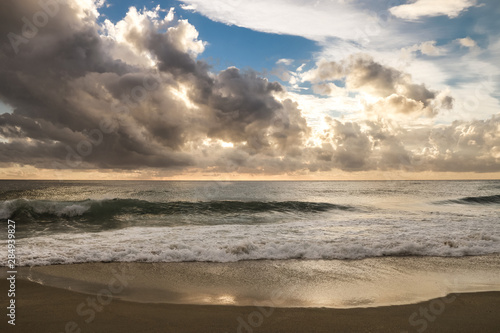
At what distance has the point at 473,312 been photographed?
5.59m

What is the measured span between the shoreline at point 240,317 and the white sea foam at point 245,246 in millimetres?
3854

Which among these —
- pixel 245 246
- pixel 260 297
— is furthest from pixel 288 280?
pixel 245 246

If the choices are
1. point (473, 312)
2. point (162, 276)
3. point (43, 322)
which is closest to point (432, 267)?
point (473, 312)

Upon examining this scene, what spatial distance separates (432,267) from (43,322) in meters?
10.4

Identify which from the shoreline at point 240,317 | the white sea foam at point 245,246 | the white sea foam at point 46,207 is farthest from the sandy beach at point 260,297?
the white sea foam at point 46,207

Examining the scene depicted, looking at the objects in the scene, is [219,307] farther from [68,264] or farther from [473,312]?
[68,264]

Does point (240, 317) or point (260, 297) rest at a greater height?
point (240, 317)

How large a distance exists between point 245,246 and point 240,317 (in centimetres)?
533

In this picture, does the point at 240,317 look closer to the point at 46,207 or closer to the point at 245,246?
the point at 245,246

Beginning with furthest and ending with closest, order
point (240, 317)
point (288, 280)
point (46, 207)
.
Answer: point (46, 207) → point (288, 280) → point (240, 317)

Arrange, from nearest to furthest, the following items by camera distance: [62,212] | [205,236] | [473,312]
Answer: [473,312]
[205,236]
[62,212]

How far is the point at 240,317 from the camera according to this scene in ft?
17.4

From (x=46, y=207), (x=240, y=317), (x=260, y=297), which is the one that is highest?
(x=240, y=317)

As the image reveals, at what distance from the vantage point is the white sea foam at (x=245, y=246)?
988 cm
